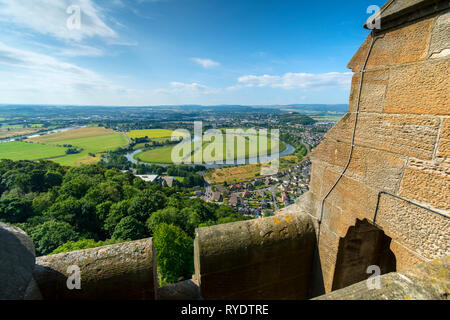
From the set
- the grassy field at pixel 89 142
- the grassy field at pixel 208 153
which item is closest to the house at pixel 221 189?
the grassy field at pixel 208 153

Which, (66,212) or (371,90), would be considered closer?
(371,90)

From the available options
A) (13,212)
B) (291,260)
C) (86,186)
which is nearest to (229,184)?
(86,186)

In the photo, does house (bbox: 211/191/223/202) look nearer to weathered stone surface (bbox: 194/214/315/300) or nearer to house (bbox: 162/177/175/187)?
house (bbox: 162/177/175/187)

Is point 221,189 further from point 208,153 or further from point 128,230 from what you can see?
point 128,230

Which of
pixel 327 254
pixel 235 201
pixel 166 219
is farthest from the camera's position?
pixel 235 201

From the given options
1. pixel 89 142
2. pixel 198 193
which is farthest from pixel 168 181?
pixel 89 142
